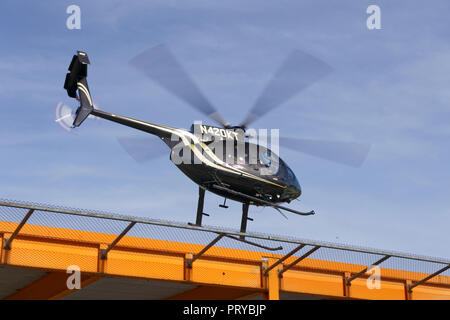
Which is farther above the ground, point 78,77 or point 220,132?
point 78,77

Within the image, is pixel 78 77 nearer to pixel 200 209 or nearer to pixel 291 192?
pixel 200 209

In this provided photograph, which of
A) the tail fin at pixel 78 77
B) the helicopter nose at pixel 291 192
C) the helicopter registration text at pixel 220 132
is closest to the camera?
the helicopter registration text at pixel 220 132

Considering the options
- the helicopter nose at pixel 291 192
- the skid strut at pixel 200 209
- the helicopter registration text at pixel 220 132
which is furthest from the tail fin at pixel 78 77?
the helicopter nose at pixel 291 192

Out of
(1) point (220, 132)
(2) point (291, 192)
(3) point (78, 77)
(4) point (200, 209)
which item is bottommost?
(4) point (200, 209)

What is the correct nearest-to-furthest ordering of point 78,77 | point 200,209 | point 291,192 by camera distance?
point 200,209
point 291,192
point 78,77

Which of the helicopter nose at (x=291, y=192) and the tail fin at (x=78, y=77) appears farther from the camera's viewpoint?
the tail fin at (x=78, y=77)

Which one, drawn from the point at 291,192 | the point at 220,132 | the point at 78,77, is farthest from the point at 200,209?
the point at 78,77

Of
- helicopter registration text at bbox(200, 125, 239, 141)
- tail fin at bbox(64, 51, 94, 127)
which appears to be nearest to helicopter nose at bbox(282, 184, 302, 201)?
helicopter registration text at bbox(200, 125, 239, 141)

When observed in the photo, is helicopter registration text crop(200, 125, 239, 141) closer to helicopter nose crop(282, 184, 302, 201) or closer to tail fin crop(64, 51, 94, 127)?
helicopter nose crop(282, 184, 302, 201)

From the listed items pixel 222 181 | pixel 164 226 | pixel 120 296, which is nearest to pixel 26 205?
pixel 164 226

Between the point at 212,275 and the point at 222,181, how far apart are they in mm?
3901

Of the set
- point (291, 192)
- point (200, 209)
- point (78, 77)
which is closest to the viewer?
point (200, 209)

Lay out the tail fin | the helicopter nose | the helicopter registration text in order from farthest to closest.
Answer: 1. the tail fin
2. the helicopter nose
3. the helicopter registration text

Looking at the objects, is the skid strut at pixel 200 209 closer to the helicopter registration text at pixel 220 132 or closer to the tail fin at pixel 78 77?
the helicopter registration text at pixel 220 132
